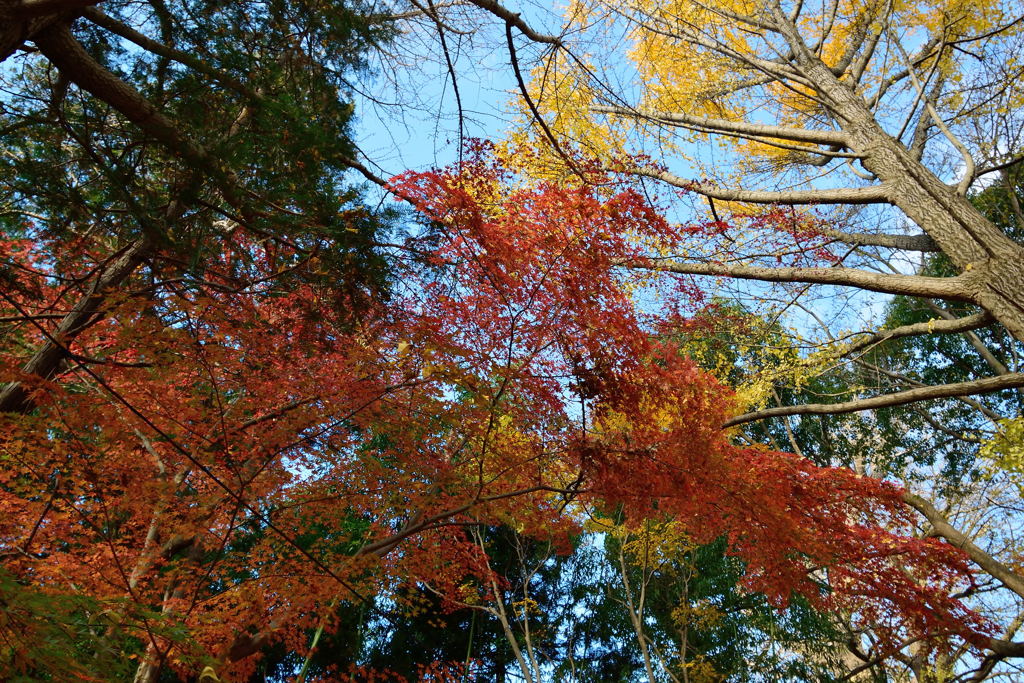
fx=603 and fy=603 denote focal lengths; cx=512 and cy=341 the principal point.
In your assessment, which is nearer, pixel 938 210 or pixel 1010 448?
pixel 938 210

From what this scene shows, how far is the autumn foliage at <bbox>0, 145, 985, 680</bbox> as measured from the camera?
13.1 feet

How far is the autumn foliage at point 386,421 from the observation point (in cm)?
400

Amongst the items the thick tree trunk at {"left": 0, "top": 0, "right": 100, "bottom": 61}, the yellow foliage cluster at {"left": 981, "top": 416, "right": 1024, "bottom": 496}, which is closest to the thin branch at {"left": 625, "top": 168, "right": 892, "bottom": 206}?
the yellow foliage cluster at {"left": 981, "top": 416, "right": 1024, "bottom": 496}

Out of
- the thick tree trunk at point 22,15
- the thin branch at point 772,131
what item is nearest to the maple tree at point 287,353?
the thick tree trunk at point 22,15

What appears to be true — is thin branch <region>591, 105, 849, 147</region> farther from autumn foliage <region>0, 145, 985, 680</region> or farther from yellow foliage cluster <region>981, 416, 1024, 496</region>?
yellow foliage cluster <region>981, 416, 1024, 496</region>

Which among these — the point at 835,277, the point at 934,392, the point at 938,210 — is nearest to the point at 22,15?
the point at 835,277

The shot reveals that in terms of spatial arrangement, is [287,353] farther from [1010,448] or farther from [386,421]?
[1010,448]

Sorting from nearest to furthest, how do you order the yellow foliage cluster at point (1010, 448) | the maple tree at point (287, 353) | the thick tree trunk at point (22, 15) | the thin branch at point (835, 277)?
the thick tree trunk at point (22, 15), the maple tree at point (287, 353), the thin branch at point (835, 277), the yellow foliage cluster at point (1010, 448)

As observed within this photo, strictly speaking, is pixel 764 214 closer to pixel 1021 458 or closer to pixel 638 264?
pixel 638 264

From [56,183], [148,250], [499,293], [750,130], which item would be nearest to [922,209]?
[750,130]

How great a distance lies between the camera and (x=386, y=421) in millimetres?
5336

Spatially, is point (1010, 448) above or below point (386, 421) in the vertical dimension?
above

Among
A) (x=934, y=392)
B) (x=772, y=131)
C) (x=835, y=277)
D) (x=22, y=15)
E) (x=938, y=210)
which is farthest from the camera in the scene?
(x=772, y=131)

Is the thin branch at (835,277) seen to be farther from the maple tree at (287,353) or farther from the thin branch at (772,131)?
the thin branch at (772,131)
